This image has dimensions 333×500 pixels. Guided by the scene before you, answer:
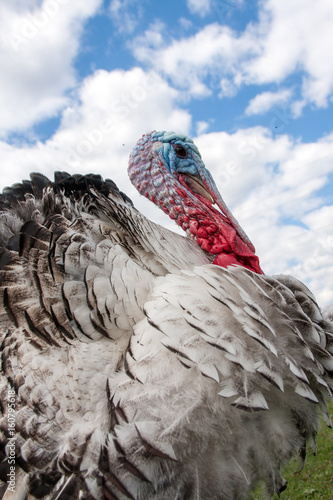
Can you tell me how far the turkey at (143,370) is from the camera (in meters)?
2.00

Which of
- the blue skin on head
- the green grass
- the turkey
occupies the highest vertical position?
the blue skin on head

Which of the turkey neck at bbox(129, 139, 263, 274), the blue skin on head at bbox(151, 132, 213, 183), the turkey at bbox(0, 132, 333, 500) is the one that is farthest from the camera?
the blue skin on head at bbox(151, 132, 213, 183)

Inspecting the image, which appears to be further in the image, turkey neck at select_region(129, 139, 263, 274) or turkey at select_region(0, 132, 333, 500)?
turkey neck at select_region(129, 139, 263, 274)

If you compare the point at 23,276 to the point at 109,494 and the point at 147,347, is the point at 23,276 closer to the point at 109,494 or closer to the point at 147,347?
the point at 147,347

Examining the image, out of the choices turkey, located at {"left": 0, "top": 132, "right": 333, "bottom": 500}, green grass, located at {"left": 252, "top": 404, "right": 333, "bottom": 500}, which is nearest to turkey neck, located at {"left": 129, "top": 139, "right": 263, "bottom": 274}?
turkey, located at {"left": 0, "top": 132, "right": 333, "bottom": 500}

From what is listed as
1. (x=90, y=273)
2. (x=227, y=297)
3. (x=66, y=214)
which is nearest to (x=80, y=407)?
(x=90, y=273)

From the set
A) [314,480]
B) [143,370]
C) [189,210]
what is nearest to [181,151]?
[189,210]

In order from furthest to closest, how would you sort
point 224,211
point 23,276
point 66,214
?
1. point 224,211
2. point 66,214
3. point 23,276

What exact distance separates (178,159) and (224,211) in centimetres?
66

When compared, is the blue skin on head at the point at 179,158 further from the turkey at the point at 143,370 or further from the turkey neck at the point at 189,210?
the turkey at the point at 143,370

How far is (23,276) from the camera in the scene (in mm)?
2455

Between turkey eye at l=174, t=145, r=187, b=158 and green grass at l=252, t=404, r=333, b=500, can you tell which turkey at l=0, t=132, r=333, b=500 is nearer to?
turkey eye at l=174, t=145, r=187, b=158

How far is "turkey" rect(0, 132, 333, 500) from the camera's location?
2002 mm

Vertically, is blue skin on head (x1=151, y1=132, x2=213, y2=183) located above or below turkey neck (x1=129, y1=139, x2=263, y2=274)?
above
